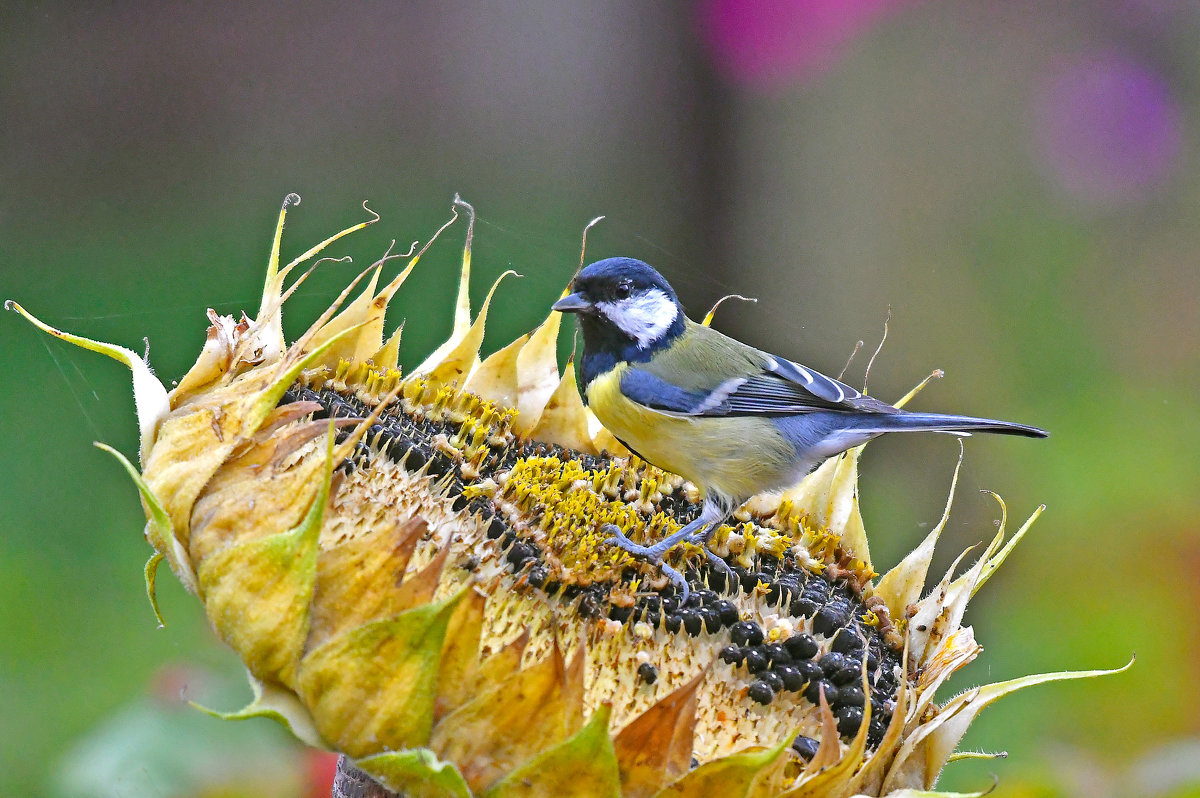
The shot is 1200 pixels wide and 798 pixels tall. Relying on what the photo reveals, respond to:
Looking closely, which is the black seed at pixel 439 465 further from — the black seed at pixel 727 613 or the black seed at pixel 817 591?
the black seed at pixel 817 591

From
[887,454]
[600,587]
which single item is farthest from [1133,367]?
[600,587]

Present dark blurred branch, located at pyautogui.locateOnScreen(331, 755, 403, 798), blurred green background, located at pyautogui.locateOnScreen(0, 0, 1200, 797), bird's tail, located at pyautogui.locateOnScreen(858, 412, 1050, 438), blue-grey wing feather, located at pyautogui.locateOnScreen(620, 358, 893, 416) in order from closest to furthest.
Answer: dark blurred branch, located at pyautogui.locateOnScreen(331, 755, 403, 798)
bird's tail, located at pyautogui.locateOnScreen(858, 412, 1050, 438)
blue-grey wing feather, located at pyautogui.locateOnScreen(620, 358, 893, 416)
blurred green background, located at pyautogui.locateOnScreen(0, 0, 1200, 797)

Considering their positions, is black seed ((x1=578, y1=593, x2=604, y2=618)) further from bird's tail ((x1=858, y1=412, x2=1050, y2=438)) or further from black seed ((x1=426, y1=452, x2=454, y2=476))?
bird's tail ((x1=858, y1=412, x2=1050, y2=438))

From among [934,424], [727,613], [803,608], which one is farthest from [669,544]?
[934,424]

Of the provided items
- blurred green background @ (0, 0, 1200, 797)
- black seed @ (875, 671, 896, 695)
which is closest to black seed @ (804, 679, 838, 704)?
black seed @ (875, 671, 896, 695)

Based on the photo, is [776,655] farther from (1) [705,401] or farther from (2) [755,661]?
(1) [705,401]

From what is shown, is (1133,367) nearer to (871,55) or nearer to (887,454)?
(887,454)

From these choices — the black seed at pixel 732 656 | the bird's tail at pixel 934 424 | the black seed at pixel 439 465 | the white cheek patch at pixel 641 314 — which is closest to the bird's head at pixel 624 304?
the white cheek patch at pixel 641 314
